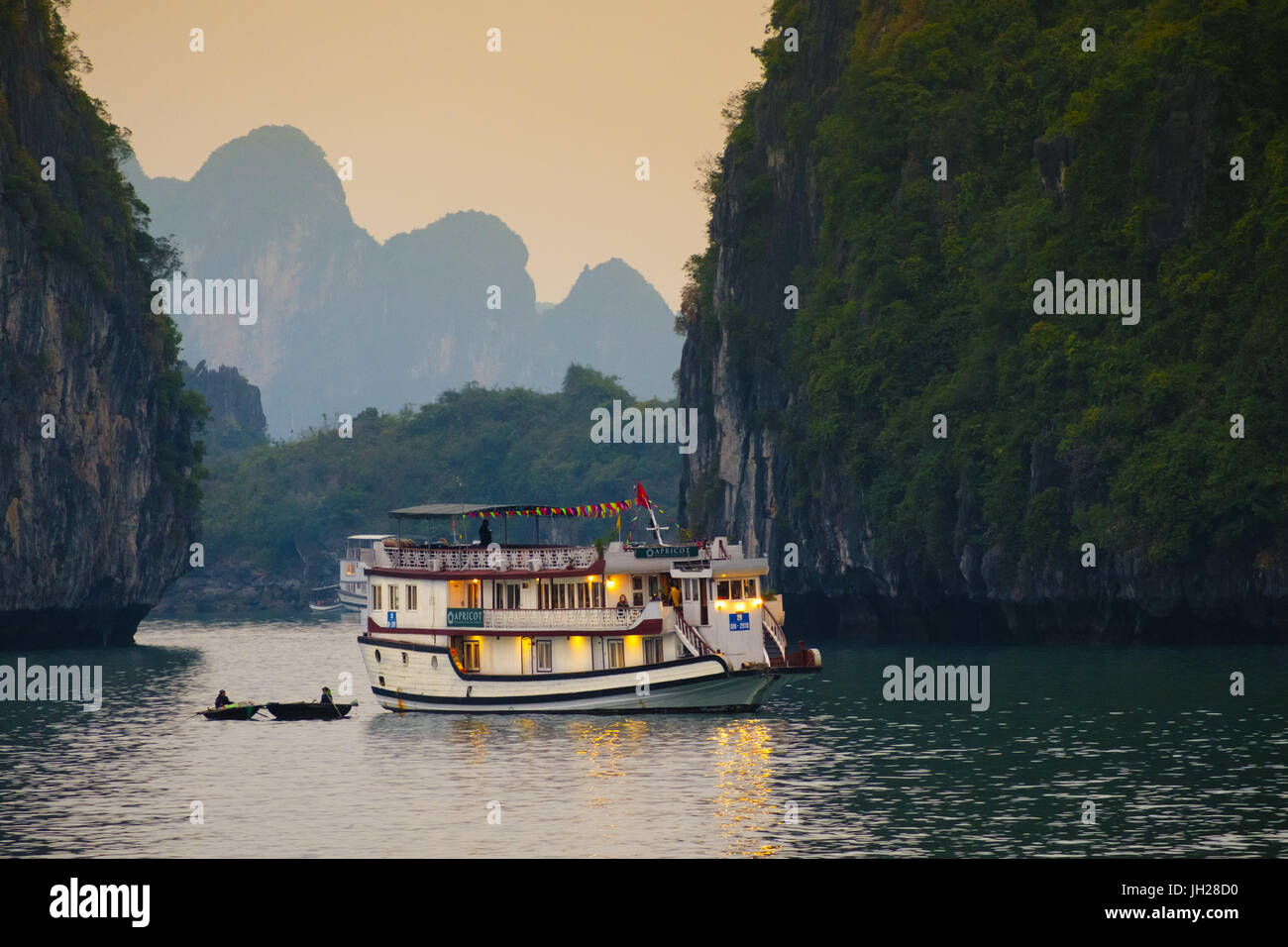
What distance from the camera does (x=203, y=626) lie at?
129500 millimetres

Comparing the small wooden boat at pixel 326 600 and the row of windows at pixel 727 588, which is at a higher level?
the row of windows at pixel 727 588

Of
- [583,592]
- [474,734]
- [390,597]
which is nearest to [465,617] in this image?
[583,592]

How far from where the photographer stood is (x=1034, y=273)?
84.6 metres

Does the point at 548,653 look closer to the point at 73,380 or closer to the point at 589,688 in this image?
the point at 589,688

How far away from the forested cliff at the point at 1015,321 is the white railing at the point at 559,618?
30042 mm

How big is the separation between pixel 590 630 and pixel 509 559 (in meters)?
3.39

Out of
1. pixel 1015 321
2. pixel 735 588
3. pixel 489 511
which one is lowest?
pixel 735 588

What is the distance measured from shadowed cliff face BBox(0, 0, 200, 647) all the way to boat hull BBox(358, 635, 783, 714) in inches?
1538

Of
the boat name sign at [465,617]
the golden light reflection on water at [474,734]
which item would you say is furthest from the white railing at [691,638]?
the golden light reflection on water at [474,734]

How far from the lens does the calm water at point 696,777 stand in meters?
35.8

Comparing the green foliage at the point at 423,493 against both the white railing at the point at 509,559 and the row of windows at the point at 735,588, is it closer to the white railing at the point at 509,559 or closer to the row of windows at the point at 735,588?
the white railing at the point at 509,559

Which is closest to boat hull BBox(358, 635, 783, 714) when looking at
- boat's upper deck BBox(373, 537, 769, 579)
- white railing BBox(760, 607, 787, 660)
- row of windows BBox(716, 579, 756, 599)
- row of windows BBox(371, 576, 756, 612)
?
row of windows BBox(371, 576, 756, 612)
